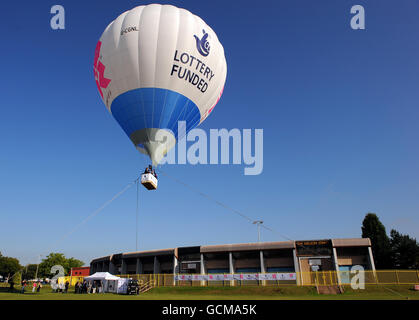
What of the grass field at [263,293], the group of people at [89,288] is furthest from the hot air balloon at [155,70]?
the group of people at [89,288]

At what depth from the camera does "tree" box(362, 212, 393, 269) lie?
180 ft

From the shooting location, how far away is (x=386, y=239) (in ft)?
194

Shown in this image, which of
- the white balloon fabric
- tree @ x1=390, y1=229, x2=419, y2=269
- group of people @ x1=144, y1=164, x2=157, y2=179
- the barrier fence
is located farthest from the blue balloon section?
tree @ x1=390, y1=229, x2=419, y2=269

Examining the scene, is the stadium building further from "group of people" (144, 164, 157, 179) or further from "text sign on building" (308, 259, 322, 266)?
"group of people" (144, 164, 157, 179)

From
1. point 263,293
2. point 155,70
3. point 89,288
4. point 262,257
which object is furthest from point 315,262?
point 155,70

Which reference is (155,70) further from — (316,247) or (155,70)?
(316,247)

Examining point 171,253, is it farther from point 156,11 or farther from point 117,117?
point 156,11

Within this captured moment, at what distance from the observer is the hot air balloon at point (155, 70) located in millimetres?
22797

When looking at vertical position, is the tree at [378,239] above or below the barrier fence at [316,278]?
above

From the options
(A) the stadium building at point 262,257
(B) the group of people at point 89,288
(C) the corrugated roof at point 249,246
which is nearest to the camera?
(B) the group of people at point 89,288

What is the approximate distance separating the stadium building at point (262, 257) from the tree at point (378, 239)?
17224 mm

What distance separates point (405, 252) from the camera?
51.4m

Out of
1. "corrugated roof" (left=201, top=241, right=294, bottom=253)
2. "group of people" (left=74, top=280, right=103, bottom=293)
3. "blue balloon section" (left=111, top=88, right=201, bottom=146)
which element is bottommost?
"group of people" (left=74, top=280, right=103, bottom=293)

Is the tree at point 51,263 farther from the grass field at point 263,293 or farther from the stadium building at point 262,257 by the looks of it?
the grass field at point 263,293
